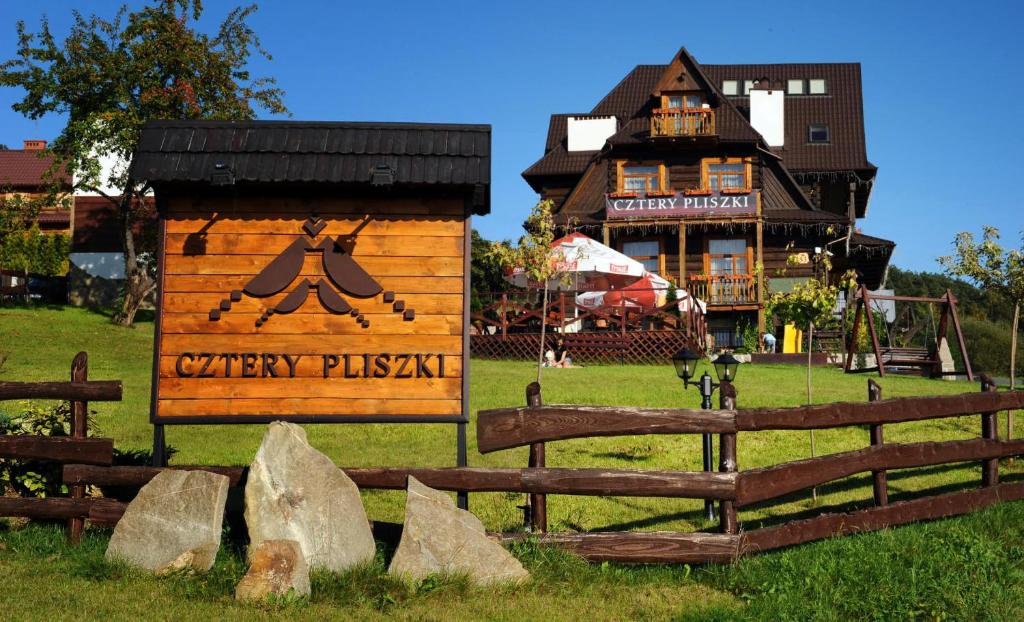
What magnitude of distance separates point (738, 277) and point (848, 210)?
948 centimetres

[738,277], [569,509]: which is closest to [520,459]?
[569,509]

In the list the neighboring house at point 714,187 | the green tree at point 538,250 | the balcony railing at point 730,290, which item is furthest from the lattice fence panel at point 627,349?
the balcony railing at point 730,290

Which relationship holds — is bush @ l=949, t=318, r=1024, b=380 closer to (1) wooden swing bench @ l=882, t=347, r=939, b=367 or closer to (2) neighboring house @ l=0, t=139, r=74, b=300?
(1) wooden swing bench @ l=882, t=347, r=939, b=367

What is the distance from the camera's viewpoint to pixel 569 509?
10.1m

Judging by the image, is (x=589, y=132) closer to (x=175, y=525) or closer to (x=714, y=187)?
(x=714, y=187)

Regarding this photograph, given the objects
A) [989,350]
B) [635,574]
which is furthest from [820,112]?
[635,574]

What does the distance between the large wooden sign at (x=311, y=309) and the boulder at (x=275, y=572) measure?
1.91 meters

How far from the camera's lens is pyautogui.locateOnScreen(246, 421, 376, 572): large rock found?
6.52m

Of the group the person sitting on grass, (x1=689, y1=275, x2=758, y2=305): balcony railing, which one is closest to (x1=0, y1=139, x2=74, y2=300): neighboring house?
the person sitting on grass

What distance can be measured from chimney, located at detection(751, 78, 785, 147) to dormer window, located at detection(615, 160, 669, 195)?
642 cm

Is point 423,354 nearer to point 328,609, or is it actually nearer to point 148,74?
point 328,609

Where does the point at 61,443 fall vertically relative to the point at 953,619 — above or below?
above

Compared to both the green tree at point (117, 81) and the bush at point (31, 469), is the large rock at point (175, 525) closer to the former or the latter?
the bush at point (31, 469)

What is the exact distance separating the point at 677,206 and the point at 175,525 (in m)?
29.7
